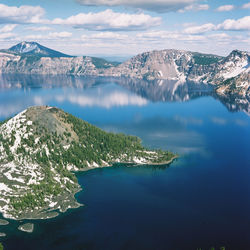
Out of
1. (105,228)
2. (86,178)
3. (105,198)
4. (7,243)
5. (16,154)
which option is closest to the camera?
(7,243)

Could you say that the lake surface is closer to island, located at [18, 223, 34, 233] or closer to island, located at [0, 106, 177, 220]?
island, located at [18, 223, 34, 233]

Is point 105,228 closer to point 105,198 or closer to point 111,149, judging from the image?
point 105,198

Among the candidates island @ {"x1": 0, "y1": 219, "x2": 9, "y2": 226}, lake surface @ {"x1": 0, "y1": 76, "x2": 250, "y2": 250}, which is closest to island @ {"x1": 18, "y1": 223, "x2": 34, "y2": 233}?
lake surface @ {"x1": 0, "y1": 76, "x2": 250, "y2": 250}

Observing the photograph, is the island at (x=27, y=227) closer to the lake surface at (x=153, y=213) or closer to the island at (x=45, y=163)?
the lake surface at (x=153, y=213)

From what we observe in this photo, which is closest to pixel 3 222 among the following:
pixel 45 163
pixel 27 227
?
pixel 27 227

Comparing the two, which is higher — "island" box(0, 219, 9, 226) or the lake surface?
the lake surface

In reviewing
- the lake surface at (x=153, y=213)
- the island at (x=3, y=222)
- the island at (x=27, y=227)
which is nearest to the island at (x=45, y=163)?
the island at (x=3, y=222)

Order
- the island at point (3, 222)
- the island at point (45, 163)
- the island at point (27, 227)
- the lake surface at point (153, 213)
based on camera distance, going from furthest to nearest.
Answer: the island at point (45, 163)
the island at point (3, 222)
the island at point (27, 227)
the lake surface at point (153, 213)

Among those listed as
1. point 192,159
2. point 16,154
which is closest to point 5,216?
point 16,154
